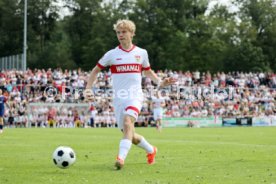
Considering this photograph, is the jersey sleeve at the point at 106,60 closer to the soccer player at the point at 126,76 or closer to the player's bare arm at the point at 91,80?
the soccer player at the point at 126,76

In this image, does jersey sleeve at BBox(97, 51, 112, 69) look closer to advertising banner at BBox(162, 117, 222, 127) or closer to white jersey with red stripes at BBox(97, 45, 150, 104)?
white jersey with red stripes at BBox(97, 45, 150, 104)

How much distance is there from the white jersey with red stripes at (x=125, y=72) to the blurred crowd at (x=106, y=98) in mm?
29034

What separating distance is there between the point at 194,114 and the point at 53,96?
421 inches

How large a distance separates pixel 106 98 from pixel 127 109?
32315 mm

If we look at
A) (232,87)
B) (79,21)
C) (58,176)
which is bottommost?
(58,176)

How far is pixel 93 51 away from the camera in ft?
256

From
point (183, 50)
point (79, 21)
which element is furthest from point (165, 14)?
point (79, 21)

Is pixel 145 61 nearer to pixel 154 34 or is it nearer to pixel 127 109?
pixel 127 109

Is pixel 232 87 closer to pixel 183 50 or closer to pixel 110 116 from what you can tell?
pixel 110 116

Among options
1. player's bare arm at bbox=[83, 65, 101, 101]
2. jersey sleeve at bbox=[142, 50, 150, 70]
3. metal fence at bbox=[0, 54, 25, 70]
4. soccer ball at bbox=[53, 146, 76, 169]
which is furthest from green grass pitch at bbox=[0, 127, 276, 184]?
metal fence at bbox=[0, 54, 25, 70]

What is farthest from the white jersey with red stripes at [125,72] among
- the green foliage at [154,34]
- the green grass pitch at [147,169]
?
the green foliage at [154,34]

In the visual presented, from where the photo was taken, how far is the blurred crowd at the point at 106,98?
40688 millimetres

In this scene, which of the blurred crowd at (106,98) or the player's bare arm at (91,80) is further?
the blurred crowd at (106,98)

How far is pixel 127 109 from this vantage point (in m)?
11.4
